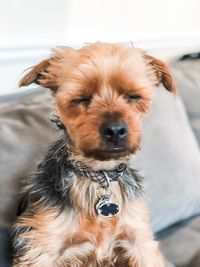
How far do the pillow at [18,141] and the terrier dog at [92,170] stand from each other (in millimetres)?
58

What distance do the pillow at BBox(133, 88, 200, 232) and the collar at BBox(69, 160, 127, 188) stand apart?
0.27 meters

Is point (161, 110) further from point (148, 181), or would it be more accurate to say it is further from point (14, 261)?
point (14, 261)

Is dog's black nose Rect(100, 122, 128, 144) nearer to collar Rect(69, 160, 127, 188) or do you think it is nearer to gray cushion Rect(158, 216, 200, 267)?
collar Rect(69, 160, 127, 188)

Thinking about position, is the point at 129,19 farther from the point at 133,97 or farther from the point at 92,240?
the point at 92,240

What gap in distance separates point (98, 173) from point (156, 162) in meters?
0.38

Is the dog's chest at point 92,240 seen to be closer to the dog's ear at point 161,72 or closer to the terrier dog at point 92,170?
the terrier dog at point 92,170

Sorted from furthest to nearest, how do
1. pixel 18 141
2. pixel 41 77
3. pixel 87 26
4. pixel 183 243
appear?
pixel 87 26
pixel 183 243
pixel 18 141
pixel 41 77

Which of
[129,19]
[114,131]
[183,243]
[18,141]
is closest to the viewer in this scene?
[114,131]

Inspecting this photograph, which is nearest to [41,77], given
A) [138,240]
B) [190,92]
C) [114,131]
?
[114,131]

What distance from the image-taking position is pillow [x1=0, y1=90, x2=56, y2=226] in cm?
128

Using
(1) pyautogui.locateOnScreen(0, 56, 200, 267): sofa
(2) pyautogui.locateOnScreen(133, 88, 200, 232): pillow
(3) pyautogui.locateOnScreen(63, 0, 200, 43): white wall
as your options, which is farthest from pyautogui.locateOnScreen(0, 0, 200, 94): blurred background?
(2) pyautogui.locateOnScreen(133, 88, 200, 232): pillow

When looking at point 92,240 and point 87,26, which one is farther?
point 87,26

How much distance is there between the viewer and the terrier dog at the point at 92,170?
1096mm

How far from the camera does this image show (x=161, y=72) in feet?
4.09
